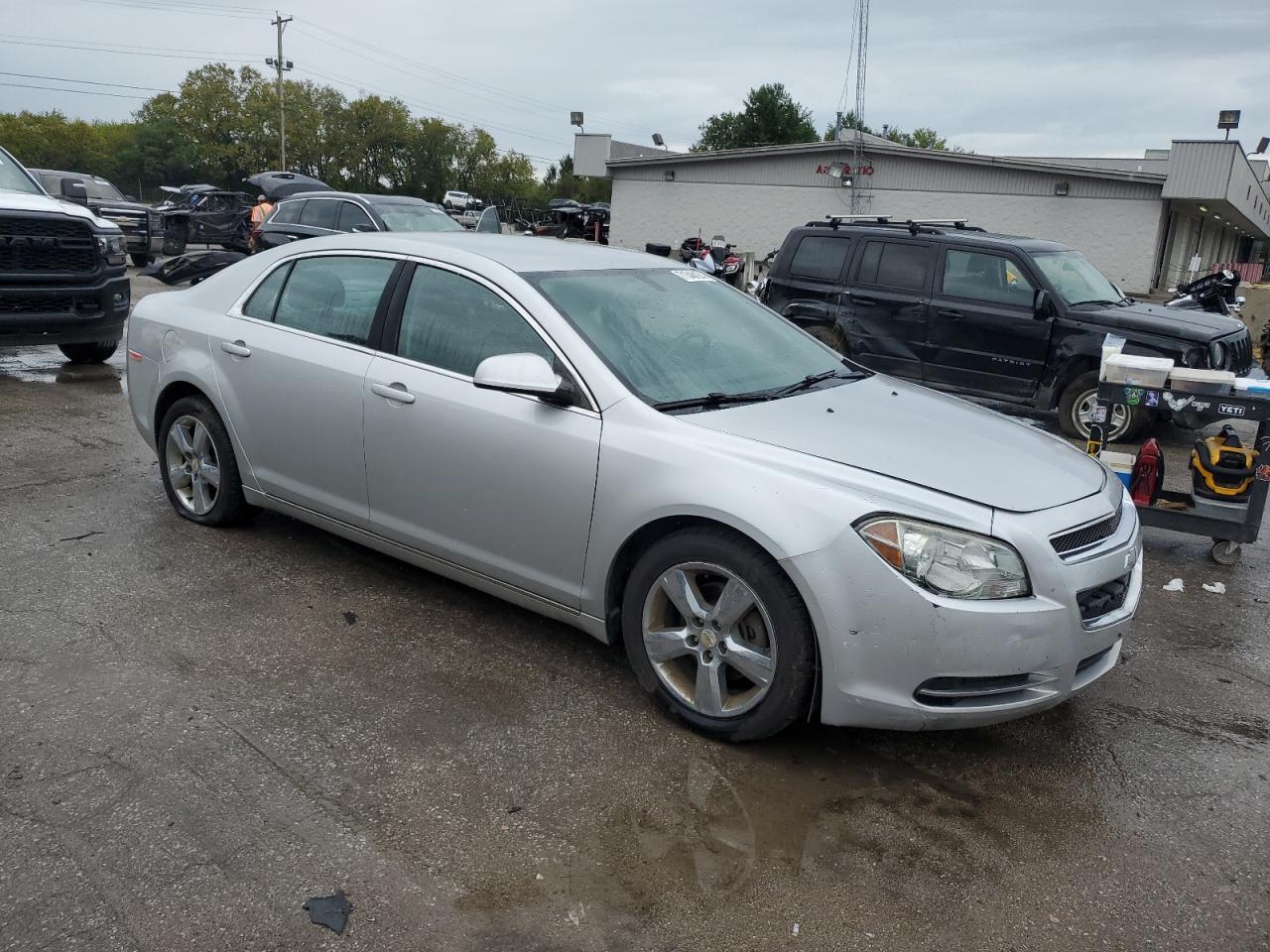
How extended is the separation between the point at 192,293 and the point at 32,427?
3.09m

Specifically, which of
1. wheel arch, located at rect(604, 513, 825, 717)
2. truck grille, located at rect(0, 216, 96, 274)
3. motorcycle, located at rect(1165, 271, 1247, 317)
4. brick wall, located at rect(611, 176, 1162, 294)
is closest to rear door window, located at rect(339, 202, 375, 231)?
truck grille, located at rect(0, 216, 96, 274)

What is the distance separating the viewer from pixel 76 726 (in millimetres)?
3408

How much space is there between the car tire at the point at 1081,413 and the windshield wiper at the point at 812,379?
557 centimetres

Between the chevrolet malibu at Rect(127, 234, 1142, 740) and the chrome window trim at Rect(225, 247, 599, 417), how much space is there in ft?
0.03

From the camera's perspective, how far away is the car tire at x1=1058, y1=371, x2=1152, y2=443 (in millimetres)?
9297

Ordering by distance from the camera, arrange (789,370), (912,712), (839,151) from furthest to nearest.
A: (839,151)
(789,370)
(912,712)

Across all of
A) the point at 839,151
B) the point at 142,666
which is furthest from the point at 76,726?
the point at 839,151

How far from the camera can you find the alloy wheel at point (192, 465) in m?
5.15

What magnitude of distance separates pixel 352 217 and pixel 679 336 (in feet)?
38.5

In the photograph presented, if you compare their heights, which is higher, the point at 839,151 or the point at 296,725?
the point at 839,151

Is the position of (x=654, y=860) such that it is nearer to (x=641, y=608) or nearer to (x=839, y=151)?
(x=641, y=608)

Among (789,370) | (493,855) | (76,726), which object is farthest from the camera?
(789,370)

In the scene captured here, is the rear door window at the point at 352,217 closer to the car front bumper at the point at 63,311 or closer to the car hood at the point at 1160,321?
the car front bumper at the point at 63,311

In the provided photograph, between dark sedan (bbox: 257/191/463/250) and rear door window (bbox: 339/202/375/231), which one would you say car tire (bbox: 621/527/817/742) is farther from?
rear door window (bbox: 339/202/375/231)
